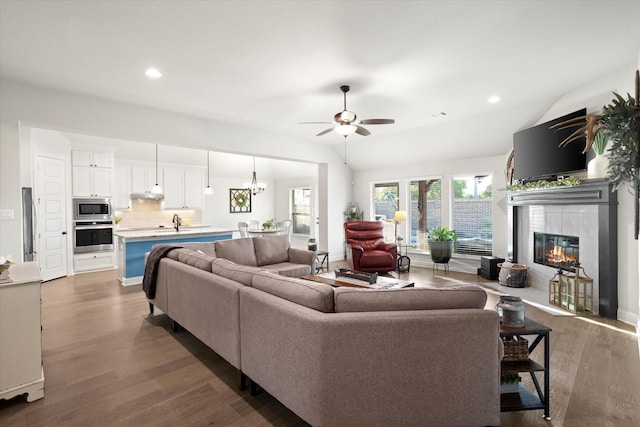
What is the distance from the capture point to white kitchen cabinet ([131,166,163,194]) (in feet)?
25.9

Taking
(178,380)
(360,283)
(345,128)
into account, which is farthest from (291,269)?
(178,380)

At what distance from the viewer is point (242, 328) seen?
2.29 metres

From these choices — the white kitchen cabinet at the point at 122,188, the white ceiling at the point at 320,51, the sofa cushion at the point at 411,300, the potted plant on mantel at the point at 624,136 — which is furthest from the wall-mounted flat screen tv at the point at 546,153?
the white kitchen cabinet at the point at 122,188

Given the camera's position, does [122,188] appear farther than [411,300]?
Yes

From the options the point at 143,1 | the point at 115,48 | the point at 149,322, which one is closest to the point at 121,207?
the point at 149,322

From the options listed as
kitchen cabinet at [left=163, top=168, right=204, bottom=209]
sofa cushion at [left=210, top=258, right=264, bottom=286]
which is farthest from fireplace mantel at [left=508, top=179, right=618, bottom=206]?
kitchen cabinet at [left=163, top=168, right=204, bottom=209]

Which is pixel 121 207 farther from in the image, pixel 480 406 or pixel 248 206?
pixel 480 406

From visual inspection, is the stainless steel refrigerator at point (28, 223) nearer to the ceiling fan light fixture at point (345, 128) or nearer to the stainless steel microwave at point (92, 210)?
the stainless steel microwave at point (92, 210)

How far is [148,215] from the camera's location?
8.37m

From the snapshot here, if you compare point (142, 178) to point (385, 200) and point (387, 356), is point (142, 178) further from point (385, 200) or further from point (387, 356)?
point (387, 356)

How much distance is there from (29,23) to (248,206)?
788 cm

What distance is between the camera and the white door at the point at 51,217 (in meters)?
5.70

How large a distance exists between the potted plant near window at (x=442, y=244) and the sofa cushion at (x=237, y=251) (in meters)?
3.58

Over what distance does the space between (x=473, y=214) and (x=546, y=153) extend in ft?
7.44
